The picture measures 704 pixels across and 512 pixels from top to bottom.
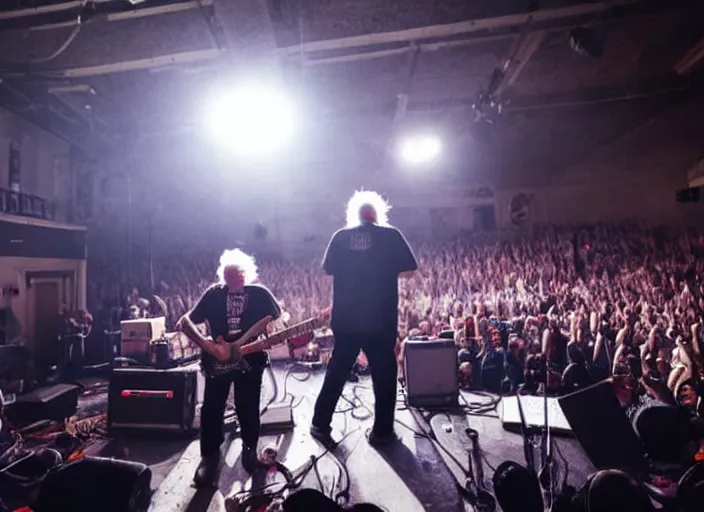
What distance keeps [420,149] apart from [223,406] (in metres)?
5.62

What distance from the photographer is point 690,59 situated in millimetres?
4660

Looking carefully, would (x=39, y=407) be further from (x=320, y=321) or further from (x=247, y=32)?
(x=247, y=32)

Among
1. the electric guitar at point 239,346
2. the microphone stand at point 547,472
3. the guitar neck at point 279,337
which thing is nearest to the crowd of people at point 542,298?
the microphone stand at point 547,472

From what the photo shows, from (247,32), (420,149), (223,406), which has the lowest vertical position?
(223,406)

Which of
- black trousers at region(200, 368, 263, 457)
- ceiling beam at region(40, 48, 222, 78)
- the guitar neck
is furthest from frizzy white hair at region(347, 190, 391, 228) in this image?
ceiling beam at region(40, 48, 222, 78)

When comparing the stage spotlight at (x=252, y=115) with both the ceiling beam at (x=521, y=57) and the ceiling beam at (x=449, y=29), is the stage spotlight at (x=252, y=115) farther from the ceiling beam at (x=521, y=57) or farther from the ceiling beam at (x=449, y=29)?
the ceiling beam at (x=521, y=57)

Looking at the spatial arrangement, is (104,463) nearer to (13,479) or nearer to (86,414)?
(13,479)

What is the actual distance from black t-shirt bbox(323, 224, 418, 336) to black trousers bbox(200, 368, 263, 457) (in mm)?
786

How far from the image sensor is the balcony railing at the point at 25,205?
5301mm

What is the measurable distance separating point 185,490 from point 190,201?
6.24m

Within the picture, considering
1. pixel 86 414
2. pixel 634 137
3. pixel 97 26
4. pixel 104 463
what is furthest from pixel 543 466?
pixel 634 137

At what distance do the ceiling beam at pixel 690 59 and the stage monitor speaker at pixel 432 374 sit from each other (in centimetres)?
445

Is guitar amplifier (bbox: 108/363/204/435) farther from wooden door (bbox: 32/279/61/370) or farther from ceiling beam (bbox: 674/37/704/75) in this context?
ceiling beam (bbox: 674/37/704/75)

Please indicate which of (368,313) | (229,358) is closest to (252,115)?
(368,313)
